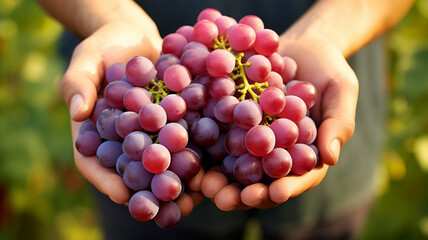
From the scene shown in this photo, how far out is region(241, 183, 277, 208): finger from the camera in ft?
2.70

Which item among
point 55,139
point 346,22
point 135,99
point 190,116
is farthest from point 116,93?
point 55,139

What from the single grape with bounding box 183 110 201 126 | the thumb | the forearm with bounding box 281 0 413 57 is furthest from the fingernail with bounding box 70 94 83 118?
the forearm with bounding box 281 0 413 57

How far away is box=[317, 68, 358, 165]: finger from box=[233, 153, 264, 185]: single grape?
0.43ft

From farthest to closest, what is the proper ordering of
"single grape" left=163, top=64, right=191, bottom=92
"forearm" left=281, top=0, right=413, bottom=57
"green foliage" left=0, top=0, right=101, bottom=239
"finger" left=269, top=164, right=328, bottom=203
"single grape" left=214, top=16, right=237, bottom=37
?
"green foliage" left=0, top=0, right=101, bottom=239 < "forearm" left=281, top=0, right=413, bottom=57 < "single grape" left=214, top=16, right=237, bottom=37 < "single grape" left=163, top=64, right=191, bottom=92 < "finger" left=269, top=164, right=328, bottom=203

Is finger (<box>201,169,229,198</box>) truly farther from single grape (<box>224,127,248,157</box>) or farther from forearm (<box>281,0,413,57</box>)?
forearm (<box>281,0,413,57</box>)

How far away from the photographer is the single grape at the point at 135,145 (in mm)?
856

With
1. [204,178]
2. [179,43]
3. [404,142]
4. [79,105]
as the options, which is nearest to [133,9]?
[179,43]

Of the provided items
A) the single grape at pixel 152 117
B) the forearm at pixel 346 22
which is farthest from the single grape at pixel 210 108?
the forearm at pixel 346 22

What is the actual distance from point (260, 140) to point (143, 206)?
24 centimetres

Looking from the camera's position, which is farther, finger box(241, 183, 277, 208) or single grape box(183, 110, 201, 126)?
single grape box(183, 110, 201, 126)

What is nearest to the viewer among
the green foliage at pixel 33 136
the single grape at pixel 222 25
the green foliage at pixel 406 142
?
the single grape at pixel 222 25

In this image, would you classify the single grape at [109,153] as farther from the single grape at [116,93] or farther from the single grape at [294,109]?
the single grape at [294,109]

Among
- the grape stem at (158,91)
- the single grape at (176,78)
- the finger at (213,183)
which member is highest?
the single grape at (176,78)

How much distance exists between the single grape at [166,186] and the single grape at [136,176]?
0.7 inches
